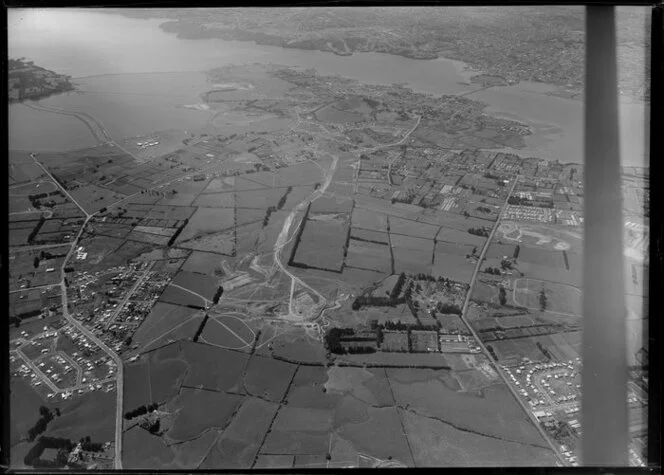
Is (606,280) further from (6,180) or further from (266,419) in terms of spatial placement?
(6,180)

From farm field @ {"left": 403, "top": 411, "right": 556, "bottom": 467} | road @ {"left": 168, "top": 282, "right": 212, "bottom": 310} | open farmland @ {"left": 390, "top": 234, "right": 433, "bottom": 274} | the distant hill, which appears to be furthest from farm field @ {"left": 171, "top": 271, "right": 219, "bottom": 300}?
the distant hill

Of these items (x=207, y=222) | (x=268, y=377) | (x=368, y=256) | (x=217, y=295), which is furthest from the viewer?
(x=207, y=222)

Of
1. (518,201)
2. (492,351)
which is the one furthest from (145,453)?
(518,201)

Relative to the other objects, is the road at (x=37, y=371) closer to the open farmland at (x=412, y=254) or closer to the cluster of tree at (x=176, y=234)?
the cluster of tree at (x=176, y=234)

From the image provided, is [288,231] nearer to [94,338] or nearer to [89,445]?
[94,338]

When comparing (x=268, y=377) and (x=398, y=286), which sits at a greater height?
(x=398, y=286)

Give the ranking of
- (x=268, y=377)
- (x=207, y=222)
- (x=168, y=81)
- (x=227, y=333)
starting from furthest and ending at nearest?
(x=168, y=81) → (x=207, y=222) → (x=227, y=333) → (x=268, y=377)

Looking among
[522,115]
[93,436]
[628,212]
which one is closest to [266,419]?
[93,436]

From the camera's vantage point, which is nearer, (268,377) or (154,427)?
(154,427)
